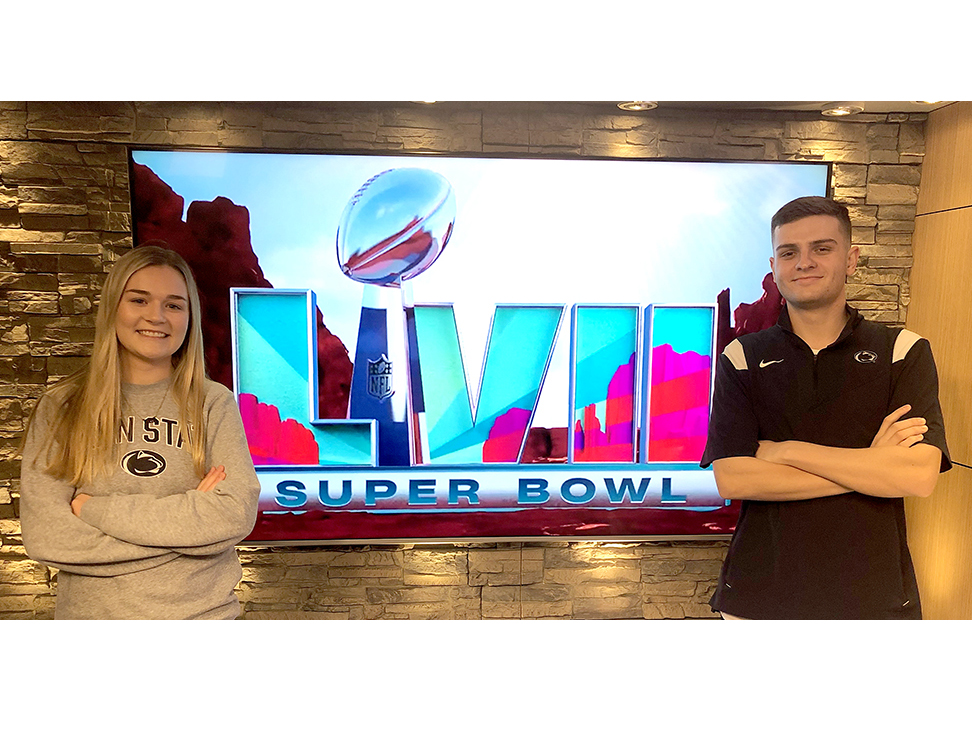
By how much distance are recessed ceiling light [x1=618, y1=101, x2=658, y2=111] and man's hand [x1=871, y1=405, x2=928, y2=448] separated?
4.37 feet

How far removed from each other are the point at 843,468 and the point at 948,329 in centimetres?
85

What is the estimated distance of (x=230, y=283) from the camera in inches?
101

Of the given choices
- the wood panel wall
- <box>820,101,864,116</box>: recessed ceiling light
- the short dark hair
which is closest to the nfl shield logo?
the short dark hair

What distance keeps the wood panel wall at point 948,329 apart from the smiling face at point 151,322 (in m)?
2.53

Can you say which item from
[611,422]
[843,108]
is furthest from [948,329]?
[611,422]

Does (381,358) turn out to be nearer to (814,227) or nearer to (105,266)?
(105,266)

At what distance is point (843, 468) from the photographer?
2016mm

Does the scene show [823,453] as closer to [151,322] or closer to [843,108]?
[843,108]

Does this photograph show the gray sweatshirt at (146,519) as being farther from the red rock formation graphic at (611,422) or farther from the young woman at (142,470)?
the red rock formation graphic at (611,422)

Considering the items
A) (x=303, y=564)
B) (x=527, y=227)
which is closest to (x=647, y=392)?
(x=527, y=227)


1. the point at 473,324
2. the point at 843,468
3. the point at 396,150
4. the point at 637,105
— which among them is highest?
the point at 637,105

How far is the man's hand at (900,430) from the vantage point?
6.61ft

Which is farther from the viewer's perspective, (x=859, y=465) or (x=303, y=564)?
(x=303, y=564)

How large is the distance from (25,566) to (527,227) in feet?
7.42
